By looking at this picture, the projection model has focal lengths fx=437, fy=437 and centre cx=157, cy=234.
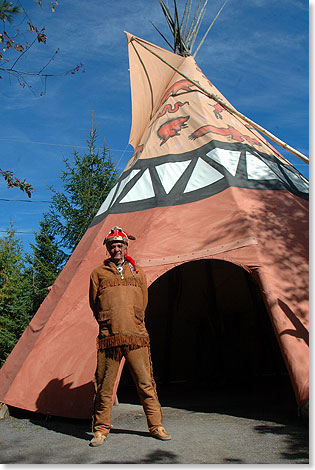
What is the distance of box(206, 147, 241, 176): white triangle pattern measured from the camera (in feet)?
17.9

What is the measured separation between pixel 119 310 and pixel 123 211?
2309 millimetres

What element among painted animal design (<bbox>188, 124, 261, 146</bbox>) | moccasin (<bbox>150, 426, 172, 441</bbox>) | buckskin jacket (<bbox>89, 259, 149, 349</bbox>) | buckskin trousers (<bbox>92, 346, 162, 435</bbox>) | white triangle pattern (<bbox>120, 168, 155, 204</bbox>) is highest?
painted animal design (<bbox>188, 124, 261, 146</bbox>)

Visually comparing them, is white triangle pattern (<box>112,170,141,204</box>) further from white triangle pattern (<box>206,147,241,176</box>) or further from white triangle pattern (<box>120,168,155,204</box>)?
white triangle pattern (<box>206,147,241,176</box>)

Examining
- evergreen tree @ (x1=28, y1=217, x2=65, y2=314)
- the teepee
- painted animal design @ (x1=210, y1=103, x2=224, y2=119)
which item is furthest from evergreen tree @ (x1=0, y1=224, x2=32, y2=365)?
painted animal design @ (x1=210, y1=103, x2=224, y2=119)

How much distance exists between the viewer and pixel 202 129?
6.03m

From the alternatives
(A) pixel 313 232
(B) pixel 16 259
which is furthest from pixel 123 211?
(B) pixel 16 259

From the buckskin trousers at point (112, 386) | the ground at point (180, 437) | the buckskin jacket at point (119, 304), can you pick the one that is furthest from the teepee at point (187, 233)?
the buckskin jacket at point (119, 304)

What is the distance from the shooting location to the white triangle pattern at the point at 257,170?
5407 mm

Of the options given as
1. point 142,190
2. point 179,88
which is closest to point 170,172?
point 142,190

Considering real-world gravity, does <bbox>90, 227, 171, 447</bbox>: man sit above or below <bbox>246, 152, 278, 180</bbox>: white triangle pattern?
below

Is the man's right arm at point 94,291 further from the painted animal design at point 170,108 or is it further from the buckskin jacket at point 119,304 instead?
the painted animal design at point 170,108

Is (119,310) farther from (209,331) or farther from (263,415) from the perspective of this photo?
(209,331)

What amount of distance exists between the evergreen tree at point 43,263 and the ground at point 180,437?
8506 millimetres

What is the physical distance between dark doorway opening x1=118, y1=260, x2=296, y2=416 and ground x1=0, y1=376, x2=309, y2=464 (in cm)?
255
